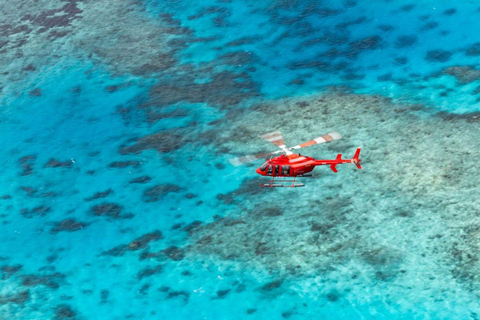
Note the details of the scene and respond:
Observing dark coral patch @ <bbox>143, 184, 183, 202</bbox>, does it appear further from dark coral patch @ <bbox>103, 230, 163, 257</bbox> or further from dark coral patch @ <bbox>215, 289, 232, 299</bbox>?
dark coral patch @ <bbox>215, 289, 232, 299</bbox>

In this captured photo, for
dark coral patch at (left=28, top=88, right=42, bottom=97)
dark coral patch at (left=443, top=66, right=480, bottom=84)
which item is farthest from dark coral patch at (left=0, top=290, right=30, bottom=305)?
dark coral patch at (left=443, top=66, right=480, bottom=84)

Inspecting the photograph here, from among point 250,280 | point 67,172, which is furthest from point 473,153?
point 67,172

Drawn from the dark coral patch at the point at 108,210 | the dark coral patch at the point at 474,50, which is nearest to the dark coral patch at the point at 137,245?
the dark coral patch at the point at 108,210

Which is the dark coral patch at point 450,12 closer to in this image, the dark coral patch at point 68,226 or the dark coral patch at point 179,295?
the dark coral patch at point 179,295

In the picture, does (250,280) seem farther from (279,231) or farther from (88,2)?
(88,2)

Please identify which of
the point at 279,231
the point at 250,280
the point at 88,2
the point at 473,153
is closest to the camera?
the point at 250,280
